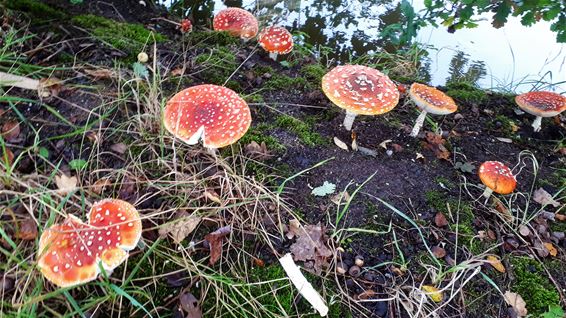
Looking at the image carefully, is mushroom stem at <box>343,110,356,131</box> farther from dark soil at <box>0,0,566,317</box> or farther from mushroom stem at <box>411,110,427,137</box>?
mushroom stem at <box>411,110,427,137</box>

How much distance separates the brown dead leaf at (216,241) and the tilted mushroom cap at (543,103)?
2.95 m

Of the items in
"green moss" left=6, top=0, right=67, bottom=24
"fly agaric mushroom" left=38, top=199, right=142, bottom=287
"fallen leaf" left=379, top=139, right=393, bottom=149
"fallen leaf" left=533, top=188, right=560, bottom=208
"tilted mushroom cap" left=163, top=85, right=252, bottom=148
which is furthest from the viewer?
"green moss" left=6, top=0, right=67, bottom=24

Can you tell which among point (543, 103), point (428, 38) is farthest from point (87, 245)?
point (428, 38)

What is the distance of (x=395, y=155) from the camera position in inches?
143

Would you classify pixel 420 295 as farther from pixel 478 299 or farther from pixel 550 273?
pixel 550 273

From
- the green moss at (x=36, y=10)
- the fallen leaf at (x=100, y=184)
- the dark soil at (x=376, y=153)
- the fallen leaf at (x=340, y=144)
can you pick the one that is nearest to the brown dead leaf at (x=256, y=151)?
the dark soil at (x=376, y=153)

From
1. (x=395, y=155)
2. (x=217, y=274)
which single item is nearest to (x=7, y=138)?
(x=217, y=274)

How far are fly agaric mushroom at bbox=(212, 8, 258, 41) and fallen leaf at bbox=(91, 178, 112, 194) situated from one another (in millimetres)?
2244

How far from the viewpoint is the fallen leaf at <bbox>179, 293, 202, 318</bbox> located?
2.53 metres

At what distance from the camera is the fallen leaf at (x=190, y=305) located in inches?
99.7

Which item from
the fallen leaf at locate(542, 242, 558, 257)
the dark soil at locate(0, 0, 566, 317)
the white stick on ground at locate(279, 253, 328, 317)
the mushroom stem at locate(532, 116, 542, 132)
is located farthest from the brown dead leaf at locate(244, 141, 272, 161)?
the mushroom stem at locate(532, 116, 542, 132)

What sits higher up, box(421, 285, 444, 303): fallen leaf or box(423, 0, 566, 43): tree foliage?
box(423, 0, 566, 43): tree foliage

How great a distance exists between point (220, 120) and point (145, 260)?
3.36ft

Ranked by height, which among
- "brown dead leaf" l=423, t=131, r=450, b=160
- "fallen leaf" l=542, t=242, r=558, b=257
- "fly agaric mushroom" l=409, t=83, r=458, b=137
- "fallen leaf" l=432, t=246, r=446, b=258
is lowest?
"fallen leaf" l=542, t=242, r=558, b=257
